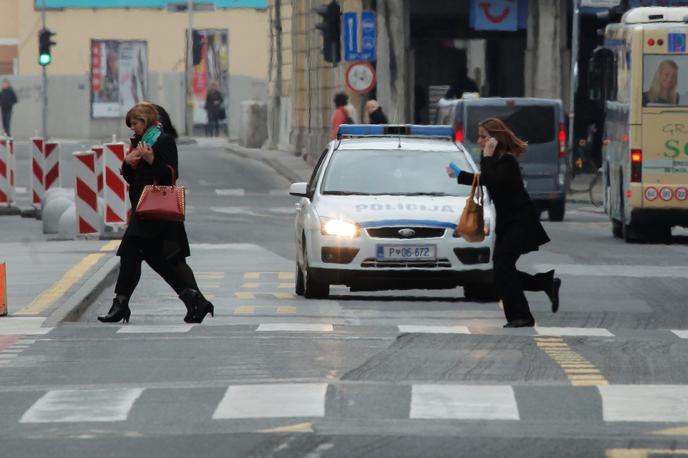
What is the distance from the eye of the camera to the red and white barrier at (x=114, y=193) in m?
27.3

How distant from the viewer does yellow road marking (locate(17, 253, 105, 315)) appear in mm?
16719

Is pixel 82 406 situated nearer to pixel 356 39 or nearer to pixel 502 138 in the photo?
pixel 502 138

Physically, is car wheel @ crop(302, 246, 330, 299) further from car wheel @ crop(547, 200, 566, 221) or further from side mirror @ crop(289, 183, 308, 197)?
car wheel @ crop(547, 200, 566, 221)

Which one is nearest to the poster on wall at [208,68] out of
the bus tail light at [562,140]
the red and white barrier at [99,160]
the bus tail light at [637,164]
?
the bus tail light at [562,140]

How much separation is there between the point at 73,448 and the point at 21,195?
32.8 meters

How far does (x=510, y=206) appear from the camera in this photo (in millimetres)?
15844

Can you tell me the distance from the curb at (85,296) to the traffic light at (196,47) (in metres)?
61.8

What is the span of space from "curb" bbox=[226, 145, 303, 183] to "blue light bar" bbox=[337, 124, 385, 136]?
26.4m

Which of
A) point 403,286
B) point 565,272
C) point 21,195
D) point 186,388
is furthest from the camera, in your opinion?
point 21,195

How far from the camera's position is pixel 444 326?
15.7 m

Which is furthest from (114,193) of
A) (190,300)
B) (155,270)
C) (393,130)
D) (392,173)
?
(190,300)

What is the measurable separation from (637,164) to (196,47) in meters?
57.2

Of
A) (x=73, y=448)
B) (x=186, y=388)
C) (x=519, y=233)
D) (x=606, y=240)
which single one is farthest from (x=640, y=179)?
(x=73, y=448)

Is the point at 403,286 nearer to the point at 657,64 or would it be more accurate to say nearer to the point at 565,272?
the point at 565,272
